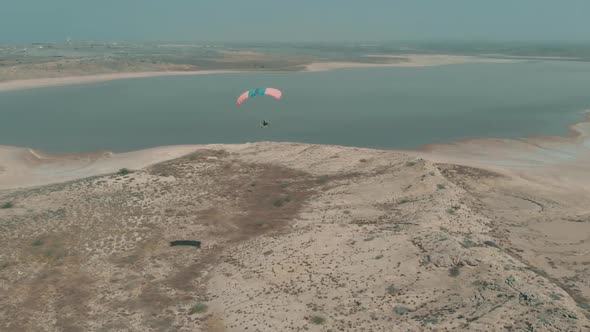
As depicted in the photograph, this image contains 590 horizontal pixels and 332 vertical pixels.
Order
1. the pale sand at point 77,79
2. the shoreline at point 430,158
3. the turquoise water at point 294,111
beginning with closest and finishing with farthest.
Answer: the shoreline at point 430,158 → the turquoise water at point 294,111 → the pale sand at point 77,79

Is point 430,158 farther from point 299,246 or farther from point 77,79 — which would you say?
point 77,79

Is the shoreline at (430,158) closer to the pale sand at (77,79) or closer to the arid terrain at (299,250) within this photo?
the arid terrain at (299,250)

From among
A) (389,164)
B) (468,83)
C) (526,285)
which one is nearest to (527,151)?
(389,164)

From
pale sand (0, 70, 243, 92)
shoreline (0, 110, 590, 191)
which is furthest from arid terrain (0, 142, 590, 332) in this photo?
pale sand (0, 70, 243, 92)

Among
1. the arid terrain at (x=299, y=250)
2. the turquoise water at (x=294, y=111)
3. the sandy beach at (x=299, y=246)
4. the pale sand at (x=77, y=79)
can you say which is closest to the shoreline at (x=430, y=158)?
the sandy beach at (x=299, y=246)

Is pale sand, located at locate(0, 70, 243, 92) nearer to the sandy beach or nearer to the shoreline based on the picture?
the shoreline

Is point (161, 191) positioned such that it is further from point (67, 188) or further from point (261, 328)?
point (261, 328)

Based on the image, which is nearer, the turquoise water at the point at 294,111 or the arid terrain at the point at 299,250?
the arid terrain at the point at 299,250

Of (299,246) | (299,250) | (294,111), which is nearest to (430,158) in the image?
(299,246)
